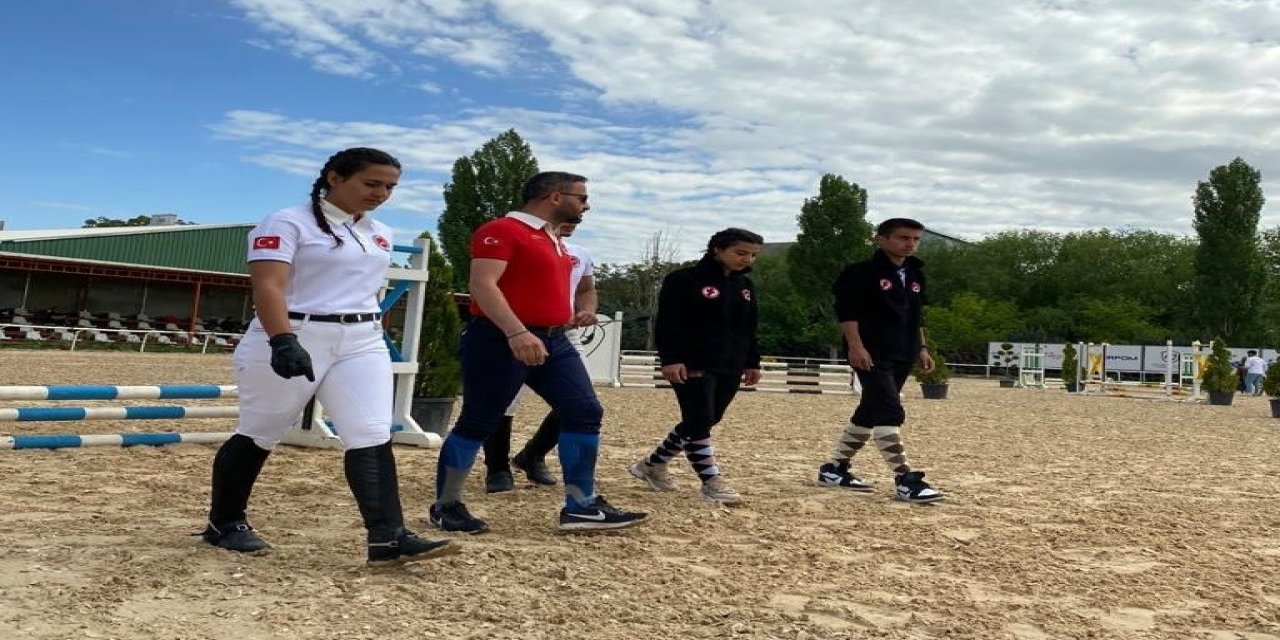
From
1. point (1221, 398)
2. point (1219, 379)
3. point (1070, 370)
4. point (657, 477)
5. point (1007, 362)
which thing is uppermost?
point (1007, 362)

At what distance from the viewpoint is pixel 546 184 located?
15.2 ft

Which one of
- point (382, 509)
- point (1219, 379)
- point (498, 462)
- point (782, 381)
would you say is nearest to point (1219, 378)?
point (1219, 379)

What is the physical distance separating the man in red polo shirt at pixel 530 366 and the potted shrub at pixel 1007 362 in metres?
32.7

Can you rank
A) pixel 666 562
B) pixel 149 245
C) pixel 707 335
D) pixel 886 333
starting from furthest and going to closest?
1. pixel 149 245
2. pixel 886 333
3. pixel 707 335
4. pixel 666 562

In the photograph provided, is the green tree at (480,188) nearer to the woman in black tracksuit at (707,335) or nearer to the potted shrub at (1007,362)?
the potted shrub at (1007,362)

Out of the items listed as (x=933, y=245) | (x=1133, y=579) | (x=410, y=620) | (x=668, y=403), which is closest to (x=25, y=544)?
(x=410, y=620)

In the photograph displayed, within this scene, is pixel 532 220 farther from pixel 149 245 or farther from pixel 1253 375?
pixel 149 245

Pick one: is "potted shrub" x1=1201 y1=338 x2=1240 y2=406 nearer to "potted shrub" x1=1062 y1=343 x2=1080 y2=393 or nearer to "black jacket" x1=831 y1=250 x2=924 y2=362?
"potted shrub" x1=1062 y1=343 x2=1080 y2=393

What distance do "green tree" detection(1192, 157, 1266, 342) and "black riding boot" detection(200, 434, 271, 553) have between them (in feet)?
171

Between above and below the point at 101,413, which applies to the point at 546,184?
above

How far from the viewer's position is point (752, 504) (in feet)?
18.5

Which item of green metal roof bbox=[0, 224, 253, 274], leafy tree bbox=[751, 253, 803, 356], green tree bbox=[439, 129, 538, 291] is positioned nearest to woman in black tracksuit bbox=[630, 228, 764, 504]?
green metal roof bbox=[0, 224, 253, 274]

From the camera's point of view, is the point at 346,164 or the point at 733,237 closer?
the point at 346,164

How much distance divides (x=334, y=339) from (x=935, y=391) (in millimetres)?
19403
